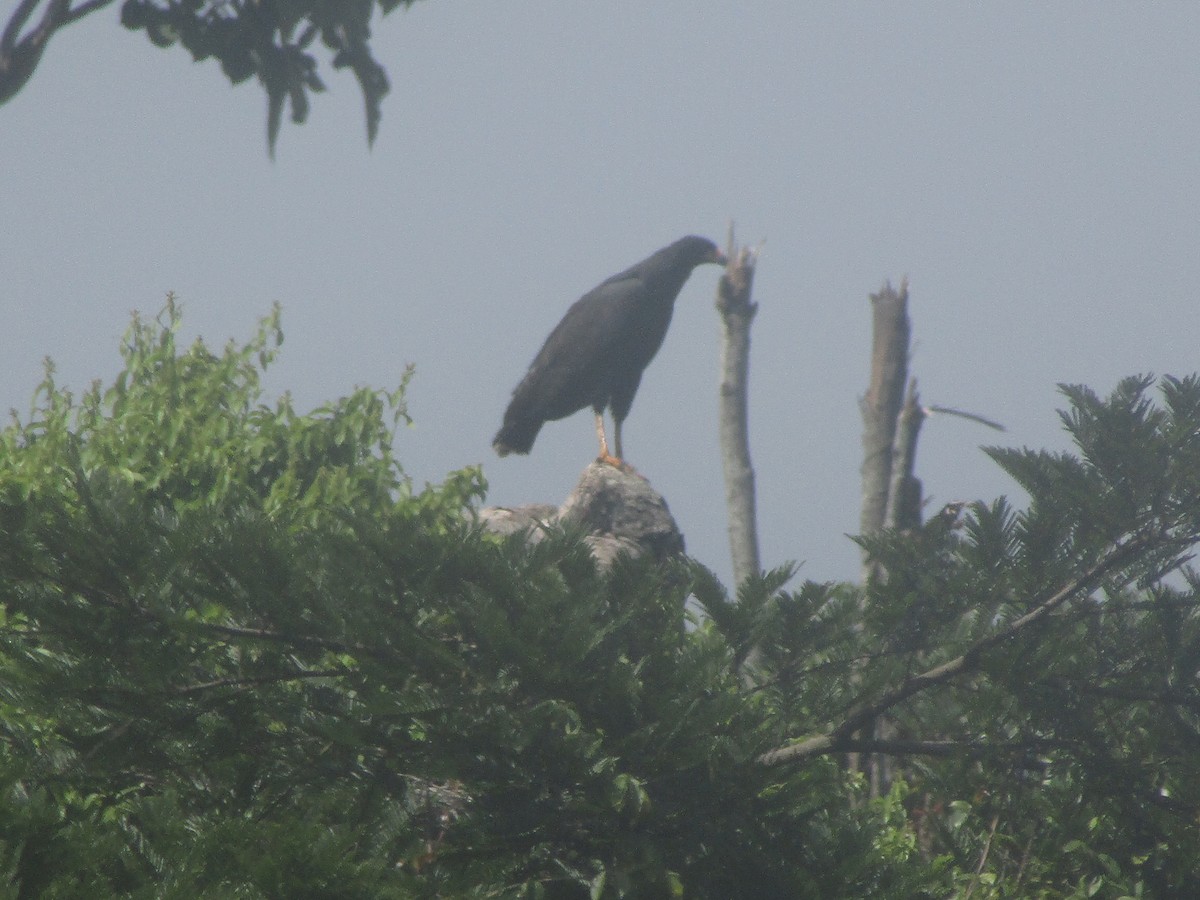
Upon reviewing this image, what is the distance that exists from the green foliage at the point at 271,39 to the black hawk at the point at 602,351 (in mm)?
6070

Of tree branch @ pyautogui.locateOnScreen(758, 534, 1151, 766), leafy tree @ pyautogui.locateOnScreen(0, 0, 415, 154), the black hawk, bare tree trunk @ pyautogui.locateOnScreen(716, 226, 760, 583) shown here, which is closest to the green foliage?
leafy tree @ pyautogui.locateOnScreen(0, 0, 415, 154)

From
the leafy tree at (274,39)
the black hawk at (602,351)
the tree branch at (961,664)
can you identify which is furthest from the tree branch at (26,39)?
the black hawk at (602,351)

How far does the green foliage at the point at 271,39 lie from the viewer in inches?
136

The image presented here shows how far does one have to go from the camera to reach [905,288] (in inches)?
386

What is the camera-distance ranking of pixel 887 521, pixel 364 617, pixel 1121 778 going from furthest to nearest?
pixel 887 521
pixel 1121 778
pixel 364 617

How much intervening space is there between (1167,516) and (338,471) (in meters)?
3.48

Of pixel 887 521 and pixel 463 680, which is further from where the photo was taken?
pixel 887 521

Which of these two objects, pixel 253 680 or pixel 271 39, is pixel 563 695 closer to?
pixel 253 680

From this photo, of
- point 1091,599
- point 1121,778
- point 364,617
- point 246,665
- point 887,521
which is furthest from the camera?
point 887,521

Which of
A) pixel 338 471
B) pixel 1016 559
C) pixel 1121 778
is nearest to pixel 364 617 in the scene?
pixel 1016 559

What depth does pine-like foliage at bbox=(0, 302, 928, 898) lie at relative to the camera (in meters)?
2.61

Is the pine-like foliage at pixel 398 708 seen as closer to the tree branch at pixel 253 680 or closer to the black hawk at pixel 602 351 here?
the tree branch at pixel 253 680

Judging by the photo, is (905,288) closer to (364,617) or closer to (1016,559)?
(1016,559)

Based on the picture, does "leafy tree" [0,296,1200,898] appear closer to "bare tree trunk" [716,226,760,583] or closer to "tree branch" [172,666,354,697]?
"tree branch" [172,666,354,697]
